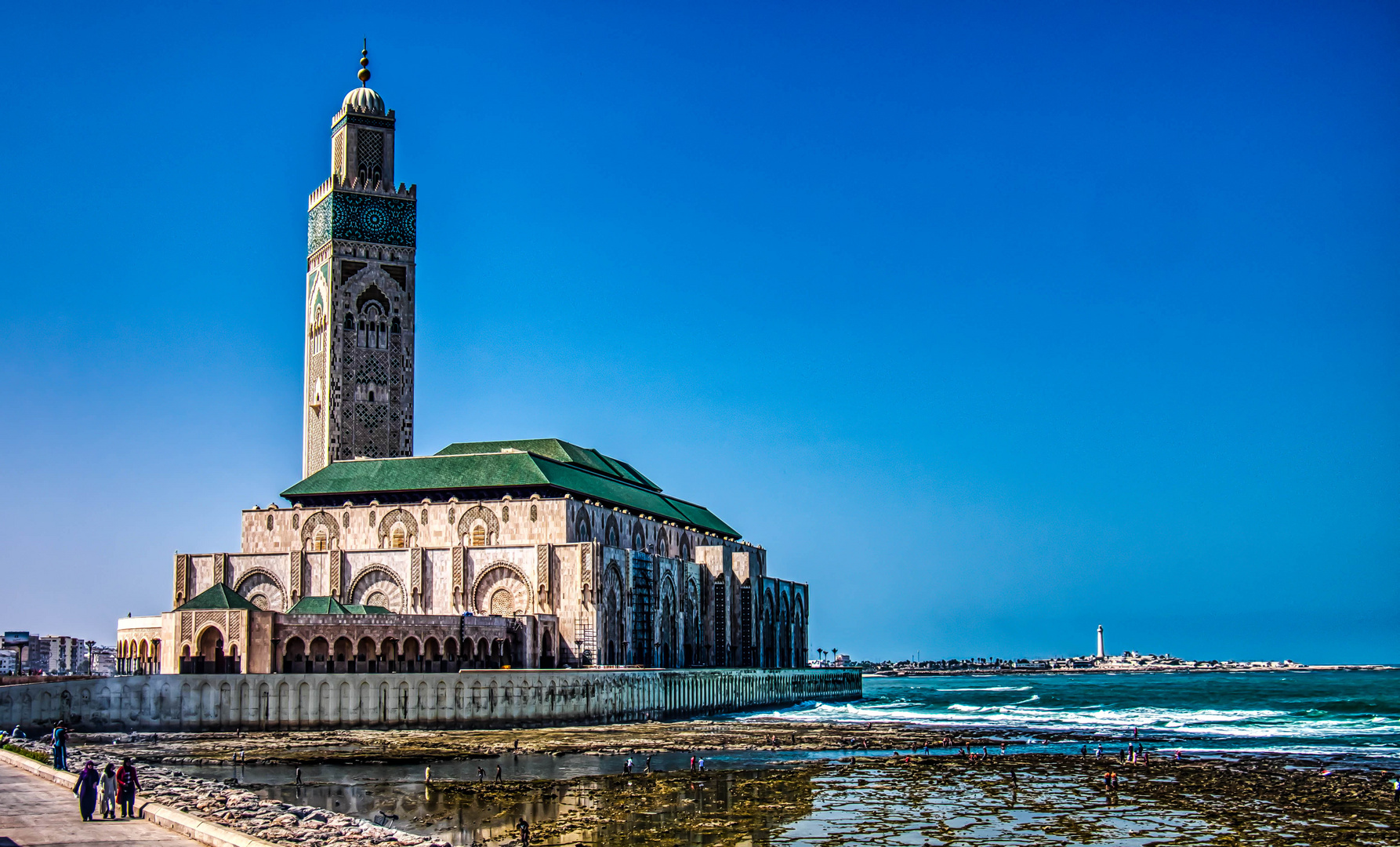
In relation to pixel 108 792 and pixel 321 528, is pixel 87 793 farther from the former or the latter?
pixel 321 528

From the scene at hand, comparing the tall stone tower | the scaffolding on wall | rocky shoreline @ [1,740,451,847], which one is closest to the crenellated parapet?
the tall stone tower

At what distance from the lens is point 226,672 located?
63.4 metres

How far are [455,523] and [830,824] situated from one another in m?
50.8

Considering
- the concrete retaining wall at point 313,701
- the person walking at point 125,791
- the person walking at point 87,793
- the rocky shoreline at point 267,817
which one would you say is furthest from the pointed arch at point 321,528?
the person walking at point 87,793

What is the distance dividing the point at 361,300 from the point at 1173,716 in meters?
55.5

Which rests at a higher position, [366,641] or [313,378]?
[313,378]

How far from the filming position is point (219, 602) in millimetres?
63688

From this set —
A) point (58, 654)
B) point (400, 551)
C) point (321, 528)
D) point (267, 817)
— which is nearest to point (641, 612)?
point (400, 551)

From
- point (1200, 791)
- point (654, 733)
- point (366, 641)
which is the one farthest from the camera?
point (366, 641)

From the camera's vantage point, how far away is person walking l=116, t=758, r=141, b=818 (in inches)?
1039

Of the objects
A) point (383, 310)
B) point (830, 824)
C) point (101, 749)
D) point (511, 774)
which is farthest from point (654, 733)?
point (383, 310)

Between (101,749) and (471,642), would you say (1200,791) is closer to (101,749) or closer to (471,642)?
(101,749)

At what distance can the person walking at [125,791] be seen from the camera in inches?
1039

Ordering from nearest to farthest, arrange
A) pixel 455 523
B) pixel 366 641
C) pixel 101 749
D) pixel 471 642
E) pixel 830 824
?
pixel 830 824 < pixel 101 749 < pixel 366 641 < pixel 471 642 < pixel 455 523
